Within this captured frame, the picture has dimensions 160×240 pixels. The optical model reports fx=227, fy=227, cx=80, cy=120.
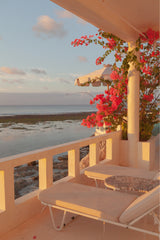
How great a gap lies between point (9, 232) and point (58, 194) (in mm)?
635

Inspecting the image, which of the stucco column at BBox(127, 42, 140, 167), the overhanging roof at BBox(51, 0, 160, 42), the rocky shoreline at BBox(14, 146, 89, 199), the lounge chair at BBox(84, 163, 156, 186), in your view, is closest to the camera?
the overhanging roof at BBox(51, 0, 160, 42)

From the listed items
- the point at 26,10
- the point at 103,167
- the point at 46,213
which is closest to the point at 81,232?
the point at 46,213

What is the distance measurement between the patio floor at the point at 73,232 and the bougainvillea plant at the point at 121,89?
8.99 ft

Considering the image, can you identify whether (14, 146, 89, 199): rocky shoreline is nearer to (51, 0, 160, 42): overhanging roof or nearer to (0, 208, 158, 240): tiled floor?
(0, 208, 158, 240): tiled floor

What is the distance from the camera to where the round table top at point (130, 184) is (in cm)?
249

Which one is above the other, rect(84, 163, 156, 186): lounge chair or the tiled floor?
rect(84, 163, 156, 186): lounge chair

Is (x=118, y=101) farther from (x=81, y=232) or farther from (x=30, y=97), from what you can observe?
(x=30, y=97)

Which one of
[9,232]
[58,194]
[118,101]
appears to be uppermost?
[118,101]

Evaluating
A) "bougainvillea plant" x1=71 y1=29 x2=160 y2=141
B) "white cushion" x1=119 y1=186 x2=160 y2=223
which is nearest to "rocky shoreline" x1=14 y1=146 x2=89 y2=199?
"bougainvillea plant" x1=71 y1=29 x2=160 y2=141

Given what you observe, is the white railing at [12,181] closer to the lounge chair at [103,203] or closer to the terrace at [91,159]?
the terrace at [91,159]

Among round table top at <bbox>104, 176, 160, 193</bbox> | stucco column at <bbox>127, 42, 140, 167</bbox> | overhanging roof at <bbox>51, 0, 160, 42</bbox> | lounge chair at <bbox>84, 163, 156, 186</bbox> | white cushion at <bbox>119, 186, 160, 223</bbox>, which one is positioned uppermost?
overhanging roof at <bbox>51, 0, 160, 42</bbox>

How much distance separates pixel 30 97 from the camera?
3447 centimetres

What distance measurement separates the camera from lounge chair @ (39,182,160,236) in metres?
1.84

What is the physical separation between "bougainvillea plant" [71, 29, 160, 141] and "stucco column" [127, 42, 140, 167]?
0.16m
